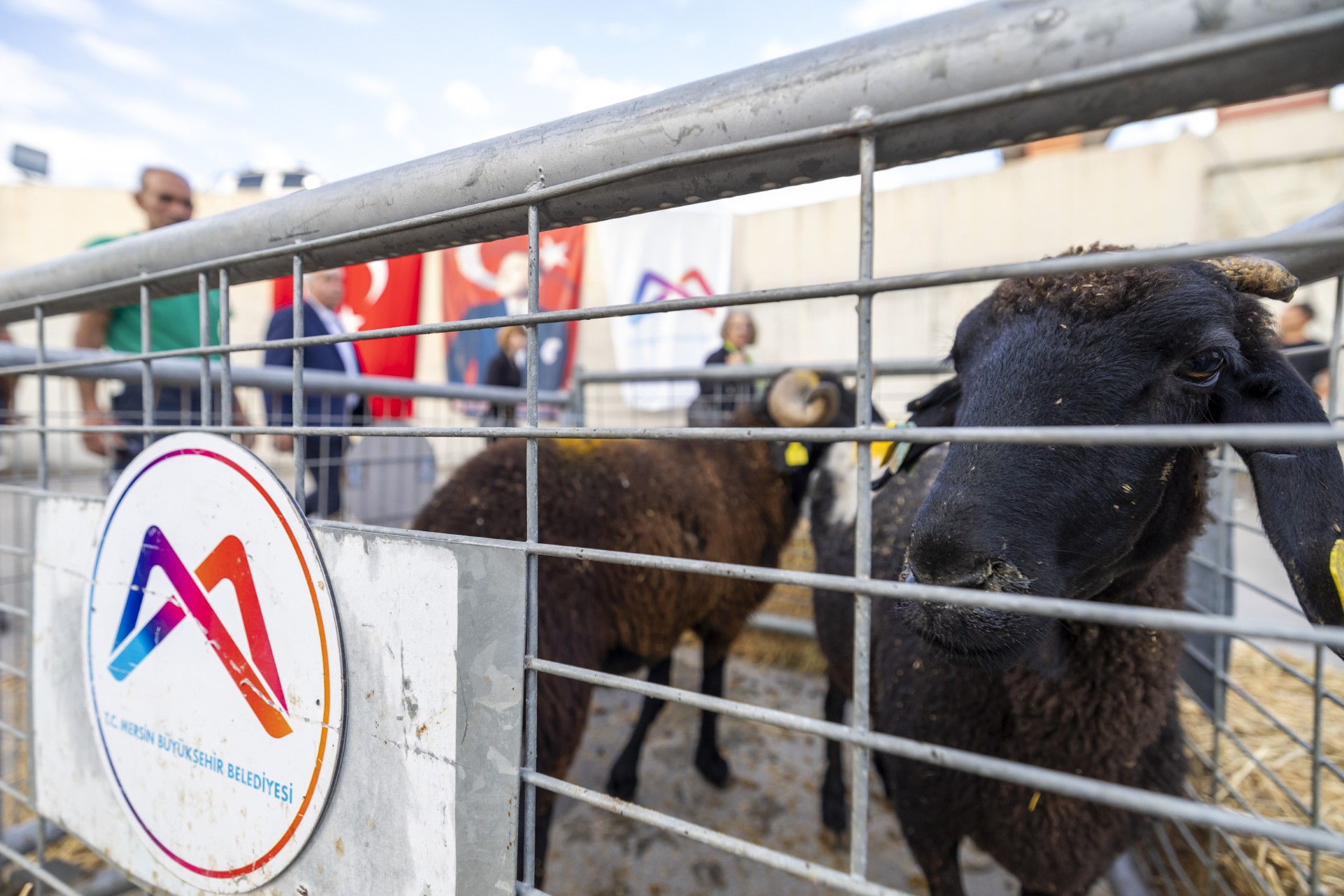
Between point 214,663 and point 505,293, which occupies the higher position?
point 505,293

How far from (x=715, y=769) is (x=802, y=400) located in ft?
6.18

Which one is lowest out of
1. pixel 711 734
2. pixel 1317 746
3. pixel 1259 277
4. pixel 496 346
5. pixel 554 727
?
pixel 711 734

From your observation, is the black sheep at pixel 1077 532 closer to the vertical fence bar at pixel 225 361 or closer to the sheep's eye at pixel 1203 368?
the sheep's eye at pixel 1203 368

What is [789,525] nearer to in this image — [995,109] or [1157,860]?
[1157,860]

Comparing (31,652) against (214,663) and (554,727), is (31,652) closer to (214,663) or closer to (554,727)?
(214,663)

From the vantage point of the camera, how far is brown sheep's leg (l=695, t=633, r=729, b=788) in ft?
9.95

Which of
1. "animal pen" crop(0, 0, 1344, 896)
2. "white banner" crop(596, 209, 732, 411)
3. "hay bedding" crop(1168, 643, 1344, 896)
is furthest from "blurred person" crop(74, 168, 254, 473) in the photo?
"white banner" crop(596, 209, 732, 411)

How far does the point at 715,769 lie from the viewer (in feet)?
9.96

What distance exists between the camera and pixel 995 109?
62cm

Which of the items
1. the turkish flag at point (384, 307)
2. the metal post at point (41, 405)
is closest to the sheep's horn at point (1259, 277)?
the metal post at point (41, 405)

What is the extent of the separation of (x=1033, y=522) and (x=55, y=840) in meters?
3.48

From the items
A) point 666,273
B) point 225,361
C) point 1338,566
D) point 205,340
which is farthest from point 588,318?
point 666,273

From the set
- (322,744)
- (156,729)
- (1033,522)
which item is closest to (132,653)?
(156,729)

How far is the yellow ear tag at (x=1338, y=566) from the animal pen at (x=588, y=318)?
0.60 feet
